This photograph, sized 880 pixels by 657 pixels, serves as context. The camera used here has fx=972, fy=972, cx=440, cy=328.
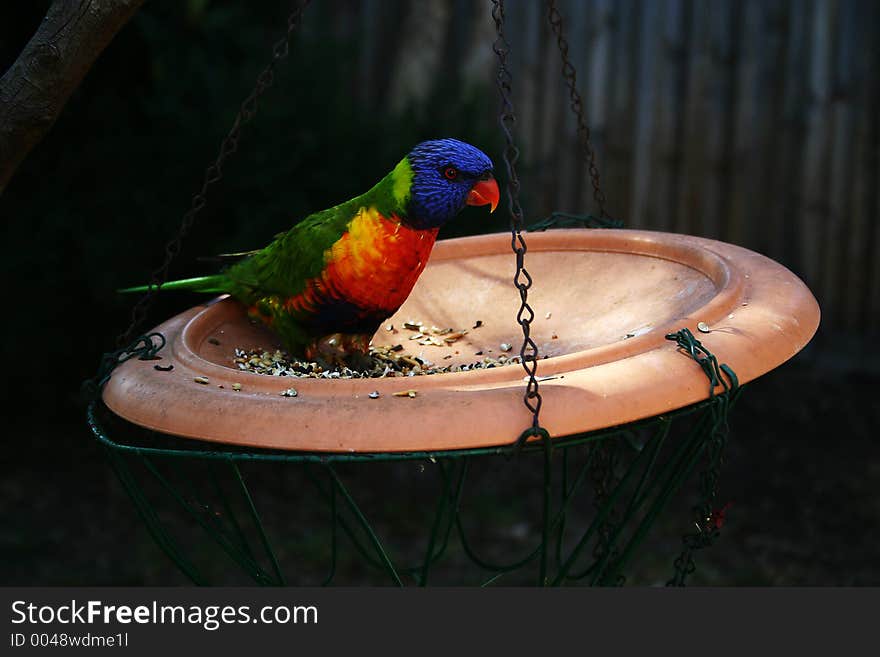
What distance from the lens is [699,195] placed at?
14.4 ft

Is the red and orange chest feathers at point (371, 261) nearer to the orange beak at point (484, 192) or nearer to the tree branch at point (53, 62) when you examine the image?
the orange beak at point (484, 192)

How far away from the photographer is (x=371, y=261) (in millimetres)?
1821

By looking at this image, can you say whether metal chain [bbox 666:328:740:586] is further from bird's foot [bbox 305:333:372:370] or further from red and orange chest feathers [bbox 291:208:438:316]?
bird's foot [bbox 305:333:372:370]

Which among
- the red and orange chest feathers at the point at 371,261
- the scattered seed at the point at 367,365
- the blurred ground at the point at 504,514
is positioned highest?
the red and orange chest feathers at the point at 371,261

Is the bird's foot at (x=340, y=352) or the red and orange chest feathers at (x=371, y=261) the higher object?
the red and orange chest feathers at (x=371, y=261)

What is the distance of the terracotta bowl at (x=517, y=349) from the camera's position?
4.38 feet

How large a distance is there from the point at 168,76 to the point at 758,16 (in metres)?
2.49

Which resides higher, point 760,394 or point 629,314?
point 629,314

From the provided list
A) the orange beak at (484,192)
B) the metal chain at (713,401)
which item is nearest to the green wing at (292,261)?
the orange beak at (484,192)

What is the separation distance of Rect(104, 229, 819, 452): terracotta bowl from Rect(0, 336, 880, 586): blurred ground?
1.42 m

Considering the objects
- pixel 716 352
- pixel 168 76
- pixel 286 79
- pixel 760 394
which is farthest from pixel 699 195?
pixel 716 352

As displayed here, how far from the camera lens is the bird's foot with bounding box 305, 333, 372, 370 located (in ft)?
6.42

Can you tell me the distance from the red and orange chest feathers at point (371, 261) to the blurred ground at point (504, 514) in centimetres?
164

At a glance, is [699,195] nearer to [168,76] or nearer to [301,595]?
[168,76]
